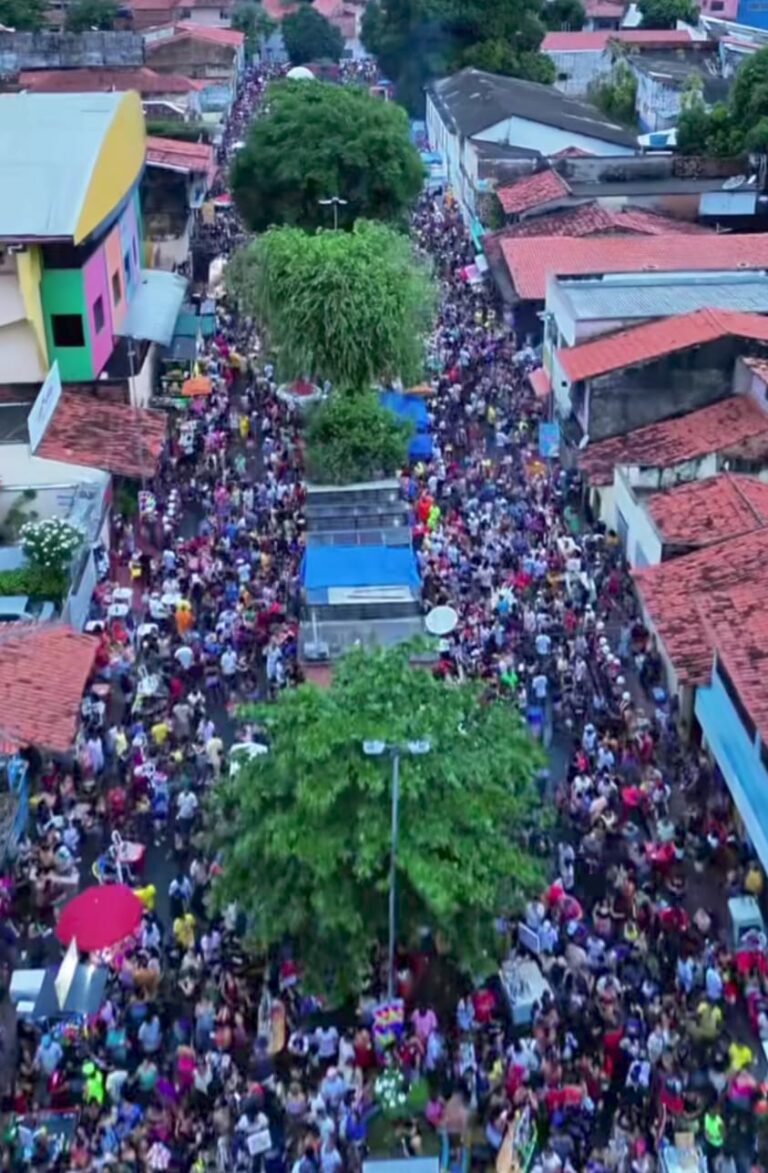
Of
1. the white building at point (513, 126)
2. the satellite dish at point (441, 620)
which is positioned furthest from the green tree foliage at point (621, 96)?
the satellite dish at point (441, 620)

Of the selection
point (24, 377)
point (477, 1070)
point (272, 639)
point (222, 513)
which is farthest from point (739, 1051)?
point (24, 377)

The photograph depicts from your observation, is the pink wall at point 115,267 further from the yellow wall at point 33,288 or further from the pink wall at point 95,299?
the yellow wall at point 33,288

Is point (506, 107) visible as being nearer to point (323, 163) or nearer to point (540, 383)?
point (323, 163)

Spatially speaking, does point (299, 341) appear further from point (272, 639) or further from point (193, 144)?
point (193, 144)

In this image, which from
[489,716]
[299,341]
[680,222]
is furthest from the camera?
[680,222]

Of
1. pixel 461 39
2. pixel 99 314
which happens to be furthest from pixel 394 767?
pixel 461 39
